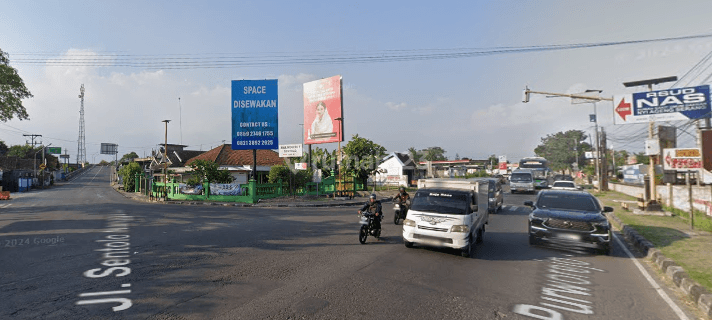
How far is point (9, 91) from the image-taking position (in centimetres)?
2381

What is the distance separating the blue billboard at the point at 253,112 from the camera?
25594mm

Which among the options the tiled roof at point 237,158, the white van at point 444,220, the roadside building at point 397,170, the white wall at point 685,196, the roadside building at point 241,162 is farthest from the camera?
the roadside building at point 397,170

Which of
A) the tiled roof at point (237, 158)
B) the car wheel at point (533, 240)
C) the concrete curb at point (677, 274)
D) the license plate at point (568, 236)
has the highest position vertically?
the tiled roof at point (237, 158)

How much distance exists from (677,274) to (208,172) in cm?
2632

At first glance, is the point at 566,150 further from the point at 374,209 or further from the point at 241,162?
the point at 374,209

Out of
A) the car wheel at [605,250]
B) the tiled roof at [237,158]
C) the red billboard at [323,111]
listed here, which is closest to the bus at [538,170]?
the red billboard at [323,111]

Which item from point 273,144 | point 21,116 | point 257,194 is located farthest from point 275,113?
point 21,116

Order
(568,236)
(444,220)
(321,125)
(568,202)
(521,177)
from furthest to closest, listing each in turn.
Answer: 1. (521,177)
2. (321,125)
3. (568,202)
4. (568,236)
5. (444,220)

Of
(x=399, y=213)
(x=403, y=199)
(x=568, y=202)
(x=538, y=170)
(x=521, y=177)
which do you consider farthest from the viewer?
(x=538, y=170)

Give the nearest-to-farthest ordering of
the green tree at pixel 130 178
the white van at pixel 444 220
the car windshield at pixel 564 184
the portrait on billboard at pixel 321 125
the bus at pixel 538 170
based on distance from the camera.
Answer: the white van at pixel 444 220 < the car windshield at pixel 564 184 < the portrait on billboard at pixel 321 125 < the bus at pixel 538 170 < the green tree at pixel 130 178

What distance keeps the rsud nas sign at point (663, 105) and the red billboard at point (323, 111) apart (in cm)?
1831

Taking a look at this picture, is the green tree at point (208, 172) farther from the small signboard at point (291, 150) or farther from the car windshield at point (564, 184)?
the car windshield at point (564, 184)

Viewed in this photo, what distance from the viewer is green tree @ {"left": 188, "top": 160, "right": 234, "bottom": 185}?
86.2 ft

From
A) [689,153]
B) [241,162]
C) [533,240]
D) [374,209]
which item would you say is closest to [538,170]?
[689,153]
